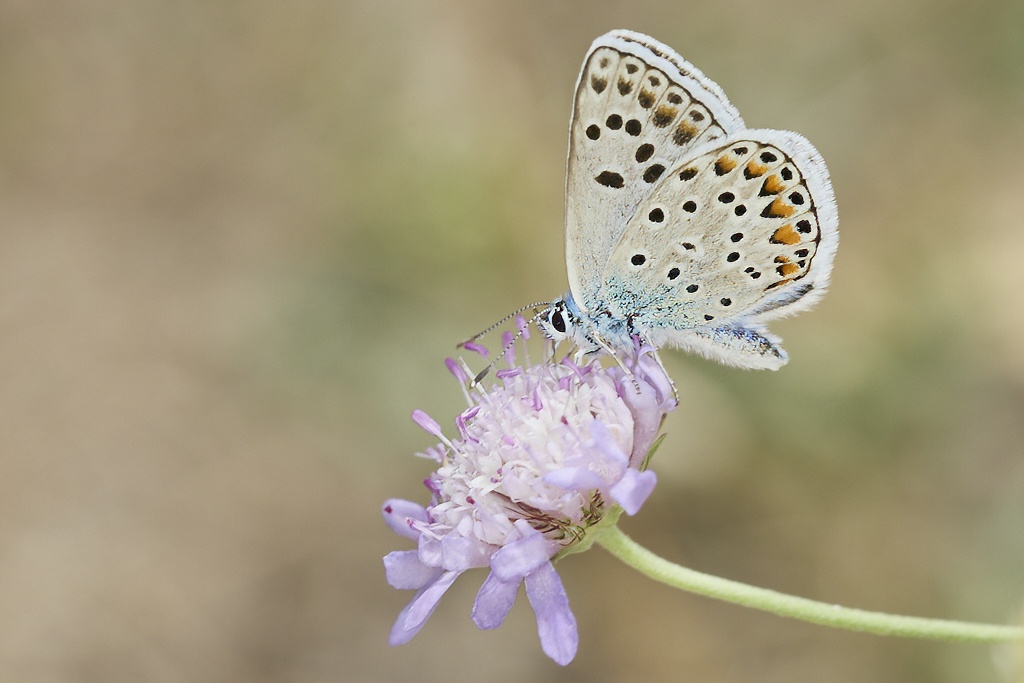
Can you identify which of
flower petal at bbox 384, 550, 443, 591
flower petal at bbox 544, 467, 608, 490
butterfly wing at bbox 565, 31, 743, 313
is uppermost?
butterfly wing at bbox 565, 31, 743, 313

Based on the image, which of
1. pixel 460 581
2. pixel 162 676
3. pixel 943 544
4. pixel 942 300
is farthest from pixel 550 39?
pixel 162 676

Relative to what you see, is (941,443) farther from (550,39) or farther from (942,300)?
(550,39)

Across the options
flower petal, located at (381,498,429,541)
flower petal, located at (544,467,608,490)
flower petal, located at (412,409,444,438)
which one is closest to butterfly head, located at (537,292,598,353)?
flower petal, located at (412,409,444,438)

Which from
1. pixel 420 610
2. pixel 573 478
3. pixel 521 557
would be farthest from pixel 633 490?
pixel 420 610

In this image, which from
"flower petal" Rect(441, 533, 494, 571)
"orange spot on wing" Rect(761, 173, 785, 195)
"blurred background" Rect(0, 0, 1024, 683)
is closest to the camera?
"flower petal" Rect(441, 533, 494, 571)

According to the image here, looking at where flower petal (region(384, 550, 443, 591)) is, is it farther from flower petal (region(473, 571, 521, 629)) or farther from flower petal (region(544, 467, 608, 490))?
flower petal (region(544, 467, 608, 490))

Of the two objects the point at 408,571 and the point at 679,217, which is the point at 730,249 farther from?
the point at 408,571
